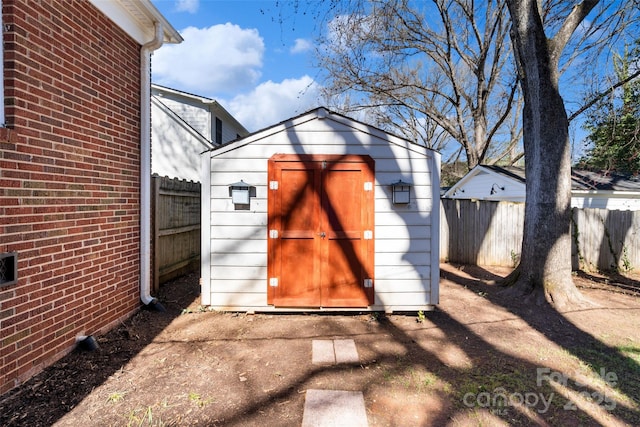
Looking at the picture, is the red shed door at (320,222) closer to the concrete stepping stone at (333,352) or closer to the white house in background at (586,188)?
the concrete stepping stone at (333,352)

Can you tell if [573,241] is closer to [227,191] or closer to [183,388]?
[227,191]

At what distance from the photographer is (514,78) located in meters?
12.9

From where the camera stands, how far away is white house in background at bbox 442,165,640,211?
1111cm

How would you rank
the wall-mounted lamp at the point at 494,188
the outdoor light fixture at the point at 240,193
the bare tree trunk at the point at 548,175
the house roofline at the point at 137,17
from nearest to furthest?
the house roofline at the point at 137,17, the outdoor light fixture at the point at 240,193, the bare tree trunk at the point at 548,175, the wall-mounted lamp at the point at 494,188

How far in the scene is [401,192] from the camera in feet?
14.2

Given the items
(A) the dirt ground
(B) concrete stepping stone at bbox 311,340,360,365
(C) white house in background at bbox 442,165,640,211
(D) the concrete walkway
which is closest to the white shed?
(A) the dirt ground

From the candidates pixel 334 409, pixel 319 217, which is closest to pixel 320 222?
pixel 319 217

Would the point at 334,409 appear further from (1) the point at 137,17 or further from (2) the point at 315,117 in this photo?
(1) the point at 137,17

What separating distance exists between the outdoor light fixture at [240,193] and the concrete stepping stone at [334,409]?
2.47 metres

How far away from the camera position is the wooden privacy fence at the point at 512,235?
776 cm

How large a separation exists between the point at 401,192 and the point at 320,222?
1141mm

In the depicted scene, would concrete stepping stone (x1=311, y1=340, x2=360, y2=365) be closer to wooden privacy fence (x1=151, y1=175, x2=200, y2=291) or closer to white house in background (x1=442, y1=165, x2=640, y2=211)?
wooden privacy fence (x1=151, y1=175, x2=200, y2=291)

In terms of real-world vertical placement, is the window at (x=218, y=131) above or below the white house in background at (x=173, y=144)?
above

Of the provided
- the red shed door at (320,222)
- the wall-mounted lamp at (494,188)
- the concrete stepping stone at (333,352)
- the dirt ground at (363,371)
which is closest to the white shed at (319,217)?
the red shed door at (320,222)
